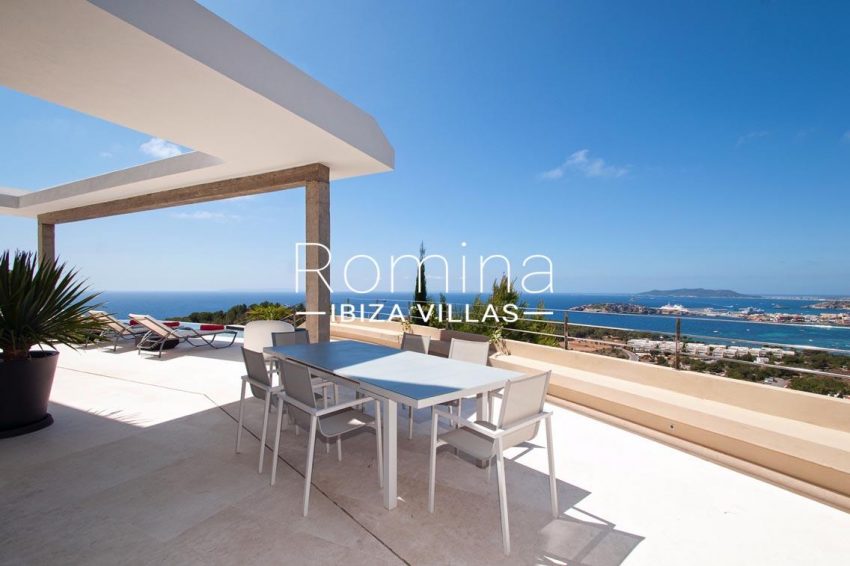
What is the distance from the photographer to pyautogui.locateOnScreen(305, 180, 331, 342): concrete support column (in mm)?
5395

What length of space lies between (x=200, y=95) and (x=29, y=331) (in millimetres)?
2657

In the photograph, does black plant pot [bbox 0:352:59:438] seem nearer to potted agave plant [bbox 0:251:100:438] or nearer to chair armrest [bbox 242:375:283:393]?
potted agave plant [bbox 0:251:100:438]

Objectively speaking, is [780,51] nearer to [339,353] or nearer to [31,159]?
[339,353]

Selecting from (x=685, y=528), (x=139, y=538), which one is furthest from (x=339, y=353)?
(x=685, y=528)

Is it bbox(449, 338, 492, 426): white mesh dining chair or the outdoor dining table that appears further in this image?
bbox(449, 338, 492, 426): white mesh dining chair

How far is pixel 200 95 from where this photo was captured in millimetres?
3342

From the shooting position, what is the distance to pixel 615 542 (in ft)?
6.11

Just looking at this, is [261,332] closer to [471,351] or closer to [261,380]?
[261,380]

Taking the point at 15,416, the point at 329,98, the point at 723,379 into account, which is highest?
the point at 329,98

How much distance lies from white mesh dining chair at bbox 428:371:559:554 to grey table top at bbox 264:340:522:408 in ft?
0.58

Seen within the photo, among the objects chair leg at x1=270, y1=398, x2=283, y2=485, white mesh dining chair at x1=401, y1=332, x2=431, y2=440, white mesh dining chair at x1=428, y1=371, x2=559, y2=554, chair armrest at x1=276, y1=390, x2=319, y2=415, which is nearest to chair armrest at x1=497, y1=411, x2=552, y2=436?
white mesh dining chair at x1=428, y1=371, x2=559, y2=554

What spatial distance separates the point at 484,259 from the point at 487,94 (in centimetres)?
572
